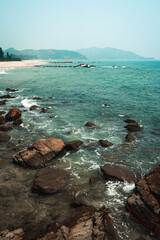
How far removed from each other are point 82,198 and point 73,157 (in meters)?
3.96

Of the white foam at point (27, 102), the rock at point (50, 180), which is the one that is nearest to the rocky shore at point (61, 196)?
the rock at point (50, 180)

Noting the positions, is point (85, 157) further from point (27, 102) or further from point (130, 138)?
point (27, 102)

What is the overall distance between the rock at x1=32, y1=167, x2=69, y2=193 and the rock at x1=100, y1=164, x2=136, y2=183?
249cm

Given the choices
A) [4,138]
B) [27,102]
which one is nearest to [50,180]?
[4,138]

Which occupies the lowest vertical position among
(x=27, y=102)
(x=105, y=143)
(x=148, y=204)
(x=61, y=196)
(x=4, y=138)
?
(x=61, y=196)

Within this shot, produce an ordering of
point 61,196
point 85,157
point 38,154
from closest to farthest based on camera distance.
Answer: point 61,196 → point 38,154 → point 85,157

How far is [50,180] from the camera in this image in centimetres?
905

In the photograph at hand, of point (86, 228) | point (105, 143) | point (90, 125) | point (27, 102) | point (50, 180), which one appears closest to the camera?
point (86, 228)

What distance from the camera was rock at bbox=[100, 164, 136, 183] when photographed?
9.55 m

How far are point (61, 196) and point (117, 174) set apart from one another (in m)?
3.67

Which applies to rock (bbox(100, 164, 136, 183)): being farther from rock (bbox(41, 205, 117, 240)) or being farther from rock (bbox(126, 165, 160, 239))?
rock (bbox(41, 205, 117, 240))

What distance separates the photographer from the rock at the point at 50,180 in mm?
8492

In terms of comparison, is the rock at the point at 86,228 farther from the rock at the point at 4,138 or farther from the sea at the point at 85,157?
the rock at the point at 4,138

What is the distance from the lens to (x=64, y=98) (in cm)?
3002
